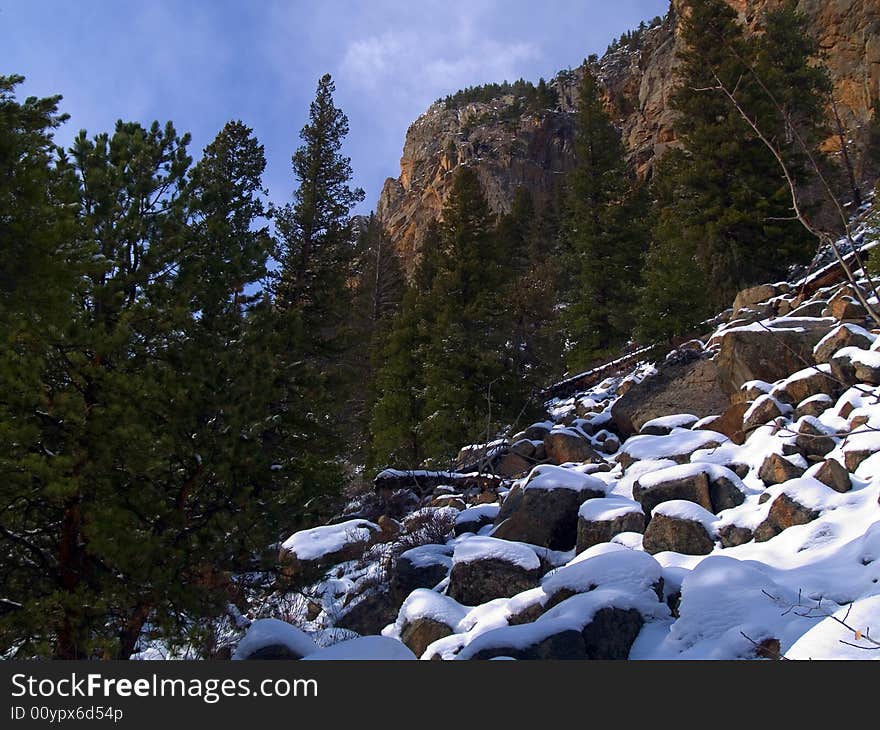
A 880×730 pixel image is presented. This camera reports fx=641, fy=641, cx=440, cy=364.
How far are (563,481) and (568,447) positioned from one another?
2838 mm

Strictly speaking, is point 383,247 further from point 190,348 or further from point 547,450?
point 190,348

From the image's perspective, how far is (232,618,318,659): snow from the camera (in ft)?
18.4

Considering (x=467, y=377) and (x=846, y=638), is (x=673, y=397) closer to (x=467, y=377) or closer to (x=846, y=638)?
(x=467, y=377)

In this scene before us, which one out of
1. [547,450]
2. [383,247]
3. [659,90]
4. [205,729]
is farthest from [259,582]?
[659,90]

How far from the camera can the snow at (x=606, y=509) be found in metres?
7.96

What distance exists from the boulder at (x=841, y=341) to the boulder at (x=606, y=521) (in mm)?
4536

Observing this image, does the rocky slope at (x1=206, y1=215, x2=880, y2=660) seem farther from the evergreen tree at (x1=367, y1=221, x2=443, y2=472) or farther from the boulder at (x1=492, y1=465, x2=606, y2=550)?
the evergreen tree at (x1=367, y1=221, x2=443, y2=472)

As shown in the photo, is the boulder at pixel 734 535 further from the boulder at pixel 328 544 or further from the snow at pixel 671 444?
the boulder at pixel 328 544

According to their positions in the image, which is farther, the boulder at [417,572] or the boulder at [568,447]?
the boulder at [568,447]

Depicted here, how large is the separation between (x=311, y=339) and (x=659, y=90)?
53451 mm

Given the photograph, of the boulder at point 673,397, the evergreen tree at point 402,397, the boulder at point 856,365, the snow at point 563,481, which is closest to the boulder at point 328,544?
the snow at point 563,481

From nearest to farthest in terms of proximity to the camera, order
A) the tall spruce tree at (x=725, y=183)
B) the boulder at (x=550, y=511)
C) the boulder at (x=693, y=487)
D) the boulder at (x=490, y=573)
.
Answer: the boulder at (x=490, y=573), the boulder at (x=693, y=487), the boulder at (x=550, y=511), the tall spruce tree at (x=725, y=183)

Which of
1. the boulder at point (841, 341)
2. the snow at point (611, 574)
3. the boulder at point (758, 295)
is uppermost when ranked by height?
the boulder at point (758, 295)

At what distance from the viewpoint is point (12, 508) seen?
18.7ft
